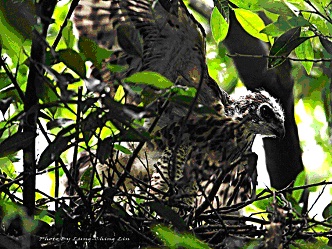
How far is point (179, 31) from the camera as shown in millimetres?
1601

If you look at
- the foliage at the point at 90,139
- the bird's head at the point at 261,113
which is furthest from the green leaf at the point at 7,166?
the bird's head at the point at 261,113

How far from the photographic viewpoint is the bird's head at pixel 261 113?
1971mm

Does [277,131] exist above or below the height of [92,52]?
below

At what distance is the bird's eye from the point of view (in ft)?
6.47

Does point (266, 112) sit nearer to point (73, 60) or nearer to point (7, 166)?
point (7, 166)

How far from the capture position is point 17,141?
2.36 feet

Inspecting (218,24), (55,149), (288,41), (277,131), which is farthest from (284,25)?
(277,131)

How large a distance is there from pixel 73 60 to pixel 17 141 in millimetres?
108

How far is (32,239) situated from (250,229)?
1.01ft

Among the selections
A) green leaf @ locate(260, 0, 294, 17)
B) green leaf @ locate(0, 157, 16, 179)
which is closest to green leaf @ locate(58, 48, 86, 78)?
green leaf @ locate(0, 157, 16, 179)

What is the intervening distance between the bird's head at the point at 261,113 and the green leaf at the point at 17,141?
4.21ft

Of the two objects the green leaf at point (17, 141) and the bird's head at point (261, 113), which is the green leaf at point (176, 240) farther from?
the bird's head at point (261, 113)

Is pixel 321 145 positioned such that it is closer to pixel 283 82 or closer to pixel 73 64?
pixel 283 82

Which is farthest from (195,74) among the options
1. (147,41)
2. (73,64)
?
(73,64)
